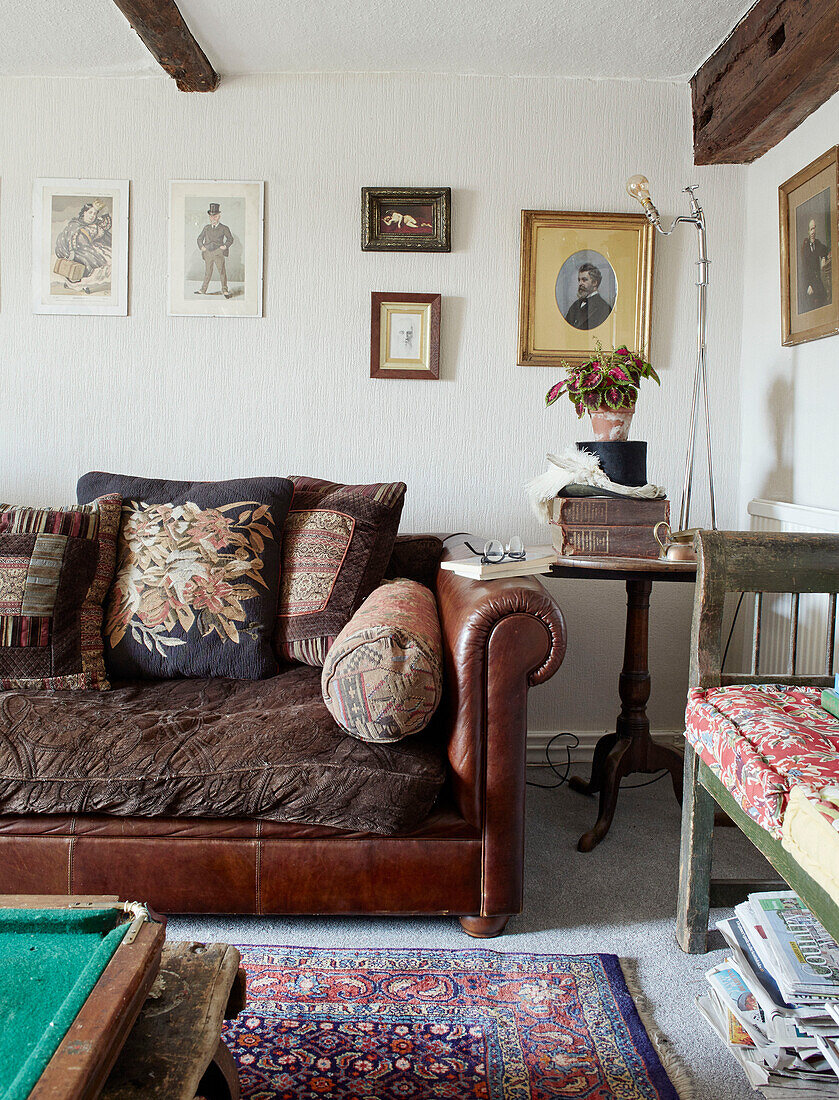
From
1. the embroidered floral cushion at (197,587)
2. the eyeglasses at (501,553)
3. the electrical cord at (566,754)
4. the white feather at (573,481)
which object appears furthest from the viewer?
the electrical cord at (566,754)

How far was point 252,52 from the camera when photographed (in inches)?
96.6

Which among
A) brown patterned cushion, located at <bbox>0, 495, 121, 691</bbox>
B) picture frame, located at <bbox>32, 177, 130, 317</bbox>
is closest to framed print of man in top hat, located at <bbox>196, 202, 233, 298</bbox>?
picture frame, located at <bbox>32, 177, 130, 317</bbox>

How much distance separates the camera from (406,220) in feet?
8.50

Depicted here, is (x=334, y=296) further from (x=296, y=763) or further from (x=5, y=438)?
(x=296, y=763)

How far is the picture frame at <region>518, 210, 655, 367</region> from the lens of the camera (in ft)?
8.57

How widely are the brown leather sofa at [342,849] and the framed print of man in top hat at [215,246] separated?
1.57 meters

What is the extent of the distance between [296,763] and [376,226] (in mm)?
1760

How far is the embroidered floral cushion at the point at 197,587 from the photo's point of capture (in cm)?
200

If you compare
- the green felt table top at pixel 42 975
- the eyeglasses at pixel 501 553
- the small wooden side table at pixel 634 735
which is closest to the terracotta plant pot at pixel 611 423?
the small wooden side table at pixel 634 735

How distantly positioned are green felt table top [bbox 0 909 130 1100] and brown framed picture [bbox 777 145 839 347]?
2.13m

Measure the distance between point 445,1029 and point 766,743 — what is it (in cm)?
71

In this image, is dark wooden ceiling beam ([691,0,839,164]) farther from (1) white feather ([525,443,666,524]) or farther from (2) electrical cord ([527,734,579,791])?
(2) electrical cord ([527,734,579,791])

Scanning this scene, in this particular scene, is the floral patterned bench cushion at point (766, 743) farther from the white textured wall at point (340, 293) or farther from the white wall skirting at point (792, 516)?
the white textured wall at point (340, 293)

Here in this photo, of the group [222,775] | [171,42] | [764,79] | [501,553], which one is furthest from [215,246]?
[222,775]
